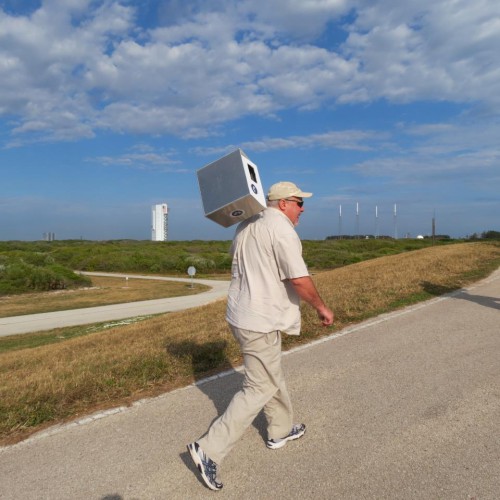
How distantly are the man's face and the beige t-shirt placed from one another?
14 cm

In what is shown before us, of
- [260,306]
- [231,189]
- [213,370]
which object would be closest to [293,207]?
[231,189]

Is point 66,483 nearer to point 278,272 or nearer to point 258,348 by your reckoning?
point 258,348

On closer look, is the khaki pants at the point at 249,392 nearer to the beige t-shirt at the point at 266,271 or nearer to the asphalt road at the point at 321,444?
the beige t-shirt at the point at 266,271

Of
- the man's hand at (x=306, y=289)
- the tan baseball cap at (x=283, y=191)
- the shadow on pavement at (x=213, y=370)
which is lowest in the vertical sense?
the shadow on pavement at (x=213, y=370)

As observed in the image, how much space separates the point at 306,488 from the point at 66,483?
5.34 feet

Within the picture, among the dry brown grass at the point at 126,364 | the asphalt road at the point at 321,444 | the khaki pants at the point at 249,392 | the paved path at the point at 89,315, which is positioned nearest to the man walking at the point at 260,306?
the khaki pants at the point at 249,392

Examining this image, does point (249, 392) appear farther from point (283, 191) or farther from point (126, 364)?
point (126, 364)

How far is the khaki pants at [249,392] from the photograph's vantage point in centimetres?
329

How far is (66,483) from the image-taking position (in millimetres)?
3334

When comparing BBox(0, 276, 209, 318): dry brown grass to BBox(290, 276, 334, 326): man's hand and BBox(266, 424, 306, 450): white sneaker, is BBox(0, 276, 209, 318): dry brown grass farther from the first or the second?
BBox(290, 276, 334, 326): man's hand

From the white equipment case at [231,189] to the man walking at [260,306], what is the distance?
0.49ft

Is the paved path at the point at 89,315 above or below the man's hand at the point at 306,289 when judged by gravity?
below

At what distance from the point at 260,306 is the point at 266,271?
0.81 ft

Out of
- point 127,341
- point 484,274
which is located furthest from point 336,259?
point 127,341
